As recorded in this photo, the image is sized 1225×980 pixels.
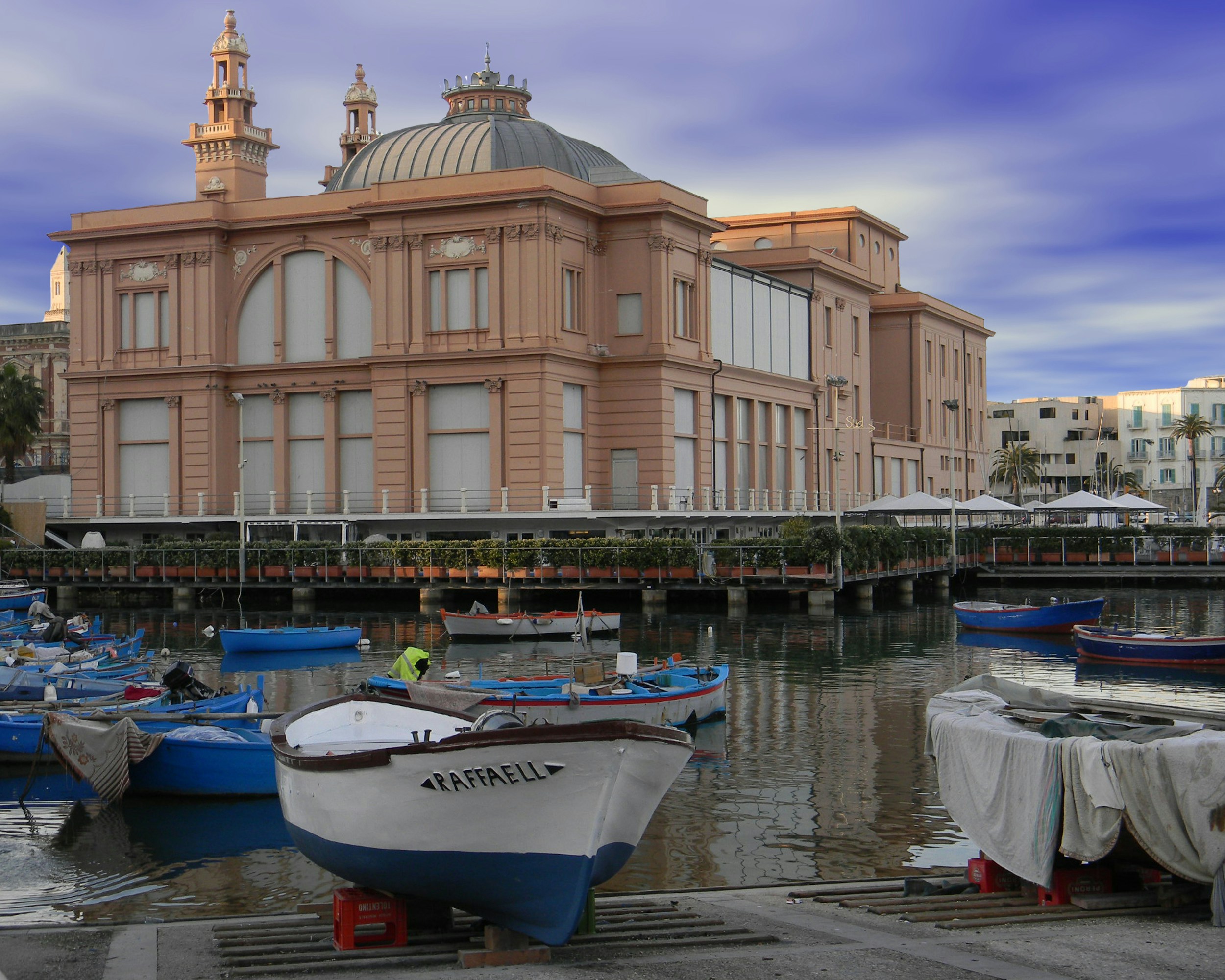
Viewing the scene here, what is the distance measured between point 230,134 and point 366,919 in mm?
82414

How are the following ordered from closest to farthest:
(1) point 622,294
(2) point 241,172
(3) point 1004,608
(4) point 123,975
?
(4) point 123,975, (3) point 1004,608, (1) point 622,294, (2) point 241,172

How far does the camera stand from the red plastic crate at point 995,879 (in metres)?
15.2

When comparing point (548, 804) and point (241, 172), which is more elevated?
point (241, 172)

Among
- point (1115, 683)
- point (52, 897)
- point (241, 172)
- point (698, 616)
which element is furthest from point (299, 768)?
point (241, 172)

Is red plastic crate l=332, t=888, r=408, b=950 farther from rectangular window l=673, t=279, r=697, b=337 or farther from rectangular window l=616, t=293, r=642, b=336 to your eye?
rectangular window l=673, t=279, r=697, b=337

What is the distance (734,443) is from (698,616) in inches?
868

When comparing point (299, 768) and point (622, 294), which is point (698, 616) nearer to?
point (622, 294)

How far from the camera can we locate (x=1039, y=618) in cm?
5253

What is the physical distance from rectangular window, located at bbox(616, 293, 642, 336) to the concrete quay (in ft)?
187

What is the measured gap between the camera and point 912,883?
51.0ft

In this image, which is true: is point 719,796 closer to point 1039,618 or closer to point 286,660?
point 286,660

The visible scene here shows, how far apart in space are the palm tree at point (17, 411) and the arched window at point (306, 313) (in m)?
20.8

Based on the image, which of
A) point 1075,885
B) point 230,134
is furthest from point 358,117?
point 1075,885

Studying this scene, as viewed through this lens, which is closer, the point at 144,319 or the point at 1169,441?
the point at 144,319
